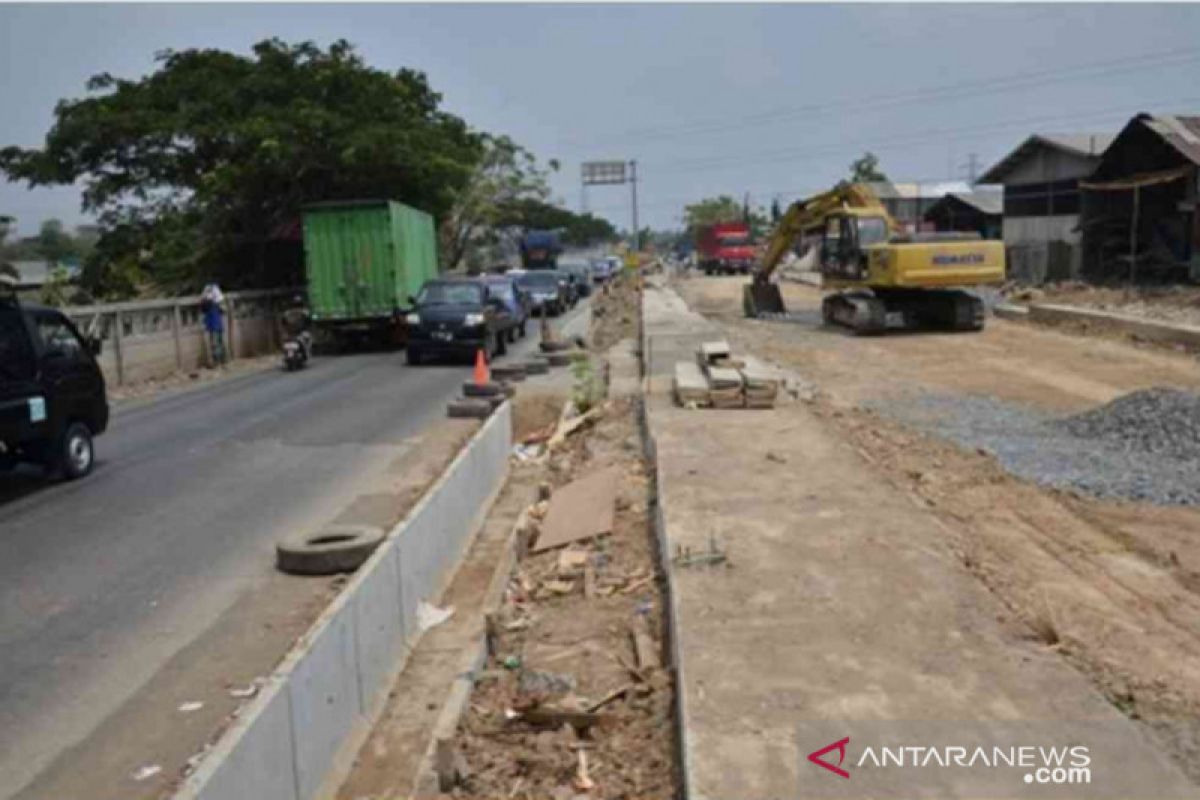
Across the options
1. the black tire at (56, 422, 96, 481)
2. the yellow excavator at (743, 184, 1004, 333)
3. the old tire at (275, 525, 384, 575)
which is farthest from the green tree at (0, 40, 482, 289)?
the old tire at (275, 525, 384, 575)

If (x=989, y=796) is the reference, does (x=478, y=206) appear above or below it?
above

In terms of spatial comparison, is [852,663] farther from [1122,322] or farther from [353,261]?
[1122,322]

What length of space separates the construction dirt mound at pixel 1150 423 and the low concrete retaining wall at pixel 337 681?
26.0 feet

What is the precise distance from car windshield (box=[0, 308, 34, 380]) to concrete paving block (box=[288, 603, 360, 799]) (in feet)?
22.2

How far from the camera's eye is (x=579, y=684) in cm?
618

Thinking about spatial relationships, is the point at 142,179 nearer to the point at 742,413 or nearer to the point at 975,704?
the point at 742,413

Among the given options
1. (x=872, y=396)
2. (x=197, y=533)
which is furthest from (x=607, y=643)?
(x=872, y=396)

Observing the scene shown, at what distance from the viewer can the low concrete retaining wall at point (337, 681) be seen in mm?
4402

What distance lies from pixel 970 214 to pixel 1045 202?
1090 centimetres

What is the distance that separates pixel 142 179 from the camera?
32875 mm

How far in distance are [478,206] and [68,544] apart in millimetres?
55075

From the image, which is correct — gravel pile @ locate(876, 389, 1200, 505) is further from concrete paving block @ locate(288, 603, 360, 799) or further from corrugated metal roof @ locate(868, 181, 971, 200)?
corrugated metal roof @ locate(868, 181, 971, 200)

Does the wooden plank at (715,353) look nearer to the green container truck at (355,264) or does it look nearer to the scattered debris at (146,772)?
the green container truck at (355,264)

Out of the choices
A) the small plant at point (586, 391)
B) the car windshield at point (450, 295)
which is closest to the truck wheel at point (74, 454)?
the small plant at point (586, 391)
